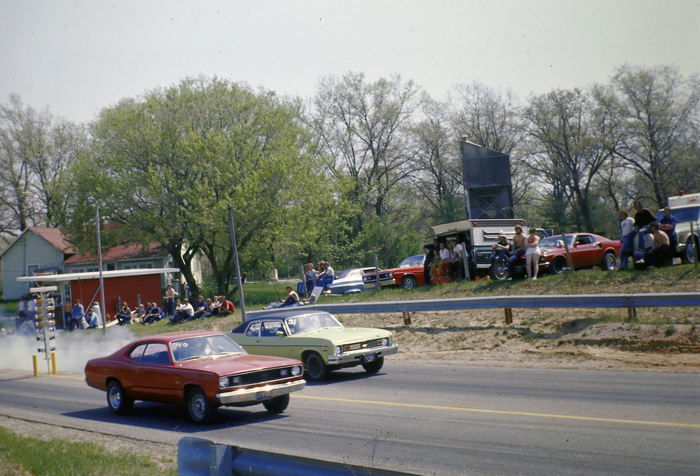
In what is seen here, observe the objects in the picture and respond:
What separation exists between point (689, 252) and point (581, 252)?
3.60 meters

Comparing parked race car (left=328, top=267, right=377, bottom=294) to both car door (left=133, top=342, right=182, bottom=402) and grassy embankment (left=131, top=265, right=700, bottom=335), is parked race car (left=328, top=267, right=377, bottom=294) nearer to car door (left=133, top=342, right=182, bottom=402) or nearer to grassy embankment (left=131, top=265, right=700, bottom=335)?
grassy embankment (left=131, top=265, right=700, bottom=335)

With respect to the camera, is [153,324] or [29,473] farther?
[153,324]

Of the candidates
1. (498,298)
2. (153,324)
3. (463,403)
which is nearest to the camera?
(463,403)

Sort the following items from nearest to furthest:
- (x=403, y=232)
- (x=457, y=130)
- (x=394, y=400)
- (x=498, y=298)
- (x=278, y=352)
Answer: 1. (x=394, y=400)
2. (x=278, y=352)
3. (x=498, y=298)
4. (x=457, y=130)
5. (x=403, y=232)

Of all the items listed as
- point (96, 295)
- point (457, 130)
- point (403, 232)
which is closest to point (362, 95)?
point (457, 130)

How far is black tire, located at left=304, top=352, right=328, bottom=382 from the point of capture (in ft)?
46.7

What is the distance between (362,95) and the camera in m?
56.6

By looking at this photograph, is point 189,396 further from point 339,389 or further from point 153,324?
point 153,324

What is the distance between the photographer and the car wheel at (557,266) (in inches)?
867

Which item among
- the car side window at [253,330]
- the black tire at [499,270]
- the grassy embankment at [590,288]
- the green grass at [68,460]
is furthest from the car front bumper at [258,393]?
the black tire at [499,270]

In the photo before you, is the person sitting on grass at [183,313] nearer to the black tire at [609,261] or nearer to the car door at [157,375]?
the black tire at [609,261]

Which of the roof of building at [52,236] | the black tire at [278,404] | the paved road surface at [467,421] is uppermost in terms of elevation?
the roof of building at [52,236]

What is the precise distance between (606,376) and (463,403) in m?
3.30

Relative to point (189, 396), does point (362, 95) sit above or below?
above
